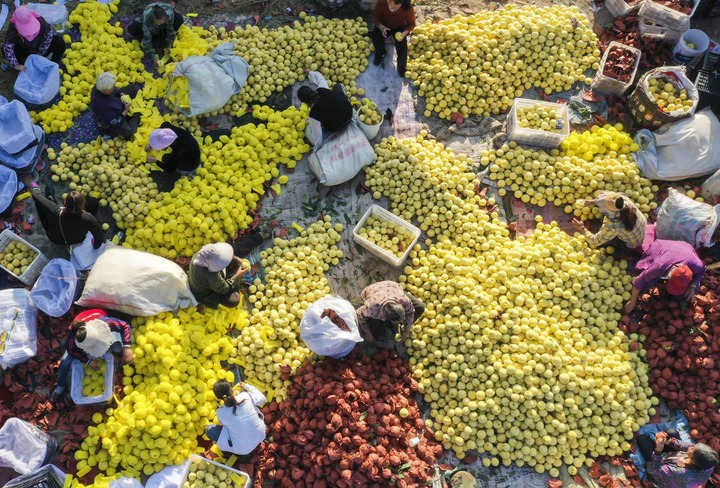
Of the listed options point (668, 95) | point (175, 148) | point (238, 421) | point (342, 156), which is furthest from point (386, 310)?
point (668, 95)

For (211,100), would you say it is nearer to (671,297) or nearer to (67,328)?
(67,328)

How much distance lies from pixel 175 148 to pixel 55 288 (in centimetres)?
169

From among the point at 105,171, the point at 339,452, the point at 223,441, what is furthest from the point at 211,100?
the point at 339,452

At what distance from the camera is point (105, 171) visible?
16.0 feet

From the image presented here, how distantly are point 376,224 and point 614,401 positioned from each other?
2528mm

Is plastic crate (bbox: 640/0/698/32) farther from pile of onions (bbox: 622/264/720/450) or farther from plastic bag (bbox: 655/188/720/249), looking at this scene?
pile of onions (bbox: 622/264/720/450)

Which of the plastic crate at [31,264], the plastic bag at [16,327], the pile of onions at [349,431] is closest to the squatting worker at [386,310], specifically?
the pile of onions at [349,431]

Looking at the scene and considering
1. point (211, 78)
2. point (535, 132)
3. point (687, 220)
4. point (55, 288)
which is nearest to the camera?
point (687, 220)

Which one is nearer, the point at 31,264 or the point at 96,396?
the point at 96,396

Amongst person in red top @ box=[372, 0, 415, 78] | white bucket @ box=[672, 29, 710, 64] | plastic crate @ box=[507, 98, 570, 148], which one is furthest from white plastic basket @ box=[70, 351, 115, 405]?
white bucket @ box=[672, 29, 710, 64]

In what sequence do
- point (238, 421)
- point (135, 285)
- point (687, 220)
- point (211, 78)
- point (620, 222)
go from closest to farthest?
point (238, 421)
point (135, 285)
point (620, 222)
point (687, 220)
point (211, 78)

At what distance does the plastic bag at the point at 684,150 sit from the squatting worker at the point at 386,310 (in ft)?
9.00

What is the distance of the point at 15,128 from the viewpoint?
510 centimetres

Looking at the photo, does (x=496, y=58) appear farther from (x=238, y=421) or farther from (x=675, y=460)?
(x=238, y=421)
